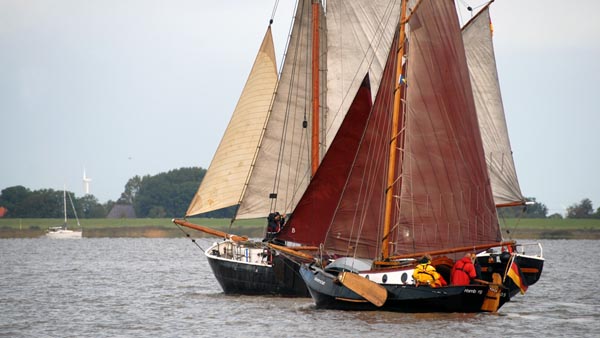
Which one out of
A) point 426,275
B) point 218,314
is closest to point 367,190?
point 426,275

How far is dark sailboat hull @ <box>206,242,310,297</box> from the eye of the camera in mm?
53562

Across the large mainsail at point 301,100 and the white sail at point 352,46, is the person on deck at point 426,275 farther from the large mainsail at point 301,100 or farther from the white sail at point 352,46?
the white sail at point 352,46

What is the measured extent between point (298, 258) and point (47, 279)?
24383mm

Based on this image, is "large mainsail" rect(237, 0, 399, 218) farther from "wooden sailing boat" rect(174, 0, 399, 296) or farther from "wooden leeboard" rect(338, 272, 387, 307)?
"wooden leeboard" rect(338, 272, 387, 307)

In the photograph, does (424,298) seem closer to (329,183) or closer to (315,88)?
(329,183)

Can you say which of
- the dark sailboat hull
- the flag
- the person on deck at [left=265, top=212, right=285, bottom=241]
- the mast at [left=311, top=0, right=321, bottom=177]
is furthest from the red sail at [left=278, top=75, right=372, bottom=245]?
the flag

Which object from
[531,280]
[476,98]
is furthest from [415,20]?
[476,98]

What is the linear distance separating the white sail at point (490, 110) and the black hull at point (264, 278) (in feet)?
49.9

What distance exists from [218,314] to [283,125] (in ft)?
42.2

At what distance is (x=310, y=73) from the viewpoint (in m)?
58.6

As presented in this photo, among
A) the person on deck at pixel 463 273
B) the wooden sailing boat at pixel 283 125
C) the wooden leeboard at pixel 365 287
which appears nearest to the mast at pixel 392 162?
the wooden leeboard at pixel 365 287

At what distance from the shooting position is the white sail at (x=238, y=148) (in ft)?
188

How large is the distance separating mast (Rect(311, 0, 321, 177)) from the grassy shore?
3644 inches

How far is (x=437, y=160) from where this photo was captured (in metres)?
46.1
